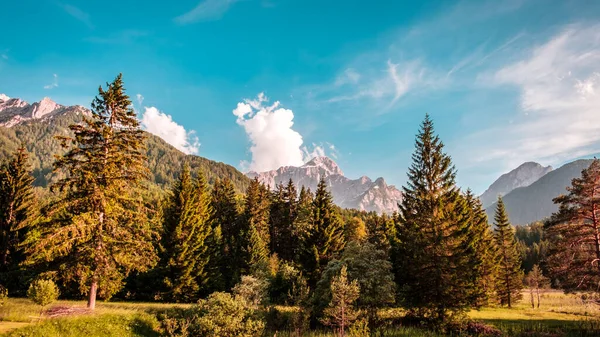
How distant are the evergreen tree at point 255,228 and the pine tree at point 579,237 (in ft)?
89.1

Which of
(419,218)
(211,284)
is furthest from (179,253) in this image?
(419,218)

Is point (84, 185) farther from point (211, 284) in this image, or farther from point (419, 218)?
point (419, 218)

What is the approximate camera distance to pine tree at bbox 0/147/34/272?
97.7 ft

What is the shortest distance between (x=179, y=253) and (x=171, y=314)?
9.67 m

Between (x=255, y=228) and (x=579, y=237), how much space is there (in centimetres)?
3381

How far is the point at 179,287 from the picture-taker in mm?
32188

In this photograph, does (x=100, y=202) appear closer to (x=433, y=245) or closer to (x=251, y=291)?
(x=251, y=291)

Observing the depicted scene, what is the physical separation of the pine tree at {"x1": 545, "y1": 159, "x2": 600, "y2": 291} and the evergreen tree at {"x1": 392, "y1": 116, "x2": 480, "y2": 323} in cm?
612

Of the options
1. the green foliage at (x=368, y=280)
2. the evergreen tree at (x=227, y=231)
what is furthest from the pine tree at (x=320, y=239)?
the evergreen tree at (x=227, y=231)

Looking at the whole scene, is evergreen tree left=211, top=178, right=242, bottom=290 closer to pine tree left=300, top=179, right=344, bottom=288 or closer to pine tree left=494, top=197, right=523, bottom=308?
pine tree left=300, top=179, right=344, bottom=288

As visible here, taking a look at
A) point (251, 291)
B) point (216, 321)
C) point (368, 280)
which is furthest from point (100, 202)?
point (368, 280)

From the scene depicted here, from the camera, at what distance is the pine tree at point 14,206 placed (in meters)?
29.8

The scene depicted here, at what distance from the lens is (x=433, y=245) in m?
24.6

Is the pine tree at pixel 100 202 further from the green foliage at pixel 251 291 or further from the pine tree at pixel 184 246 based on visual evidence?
the pine tree at pixel 184 246
